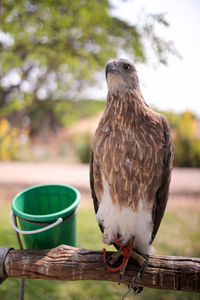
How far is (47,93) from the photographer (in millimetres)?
12641

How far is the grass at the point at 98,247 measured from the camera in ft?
7.40

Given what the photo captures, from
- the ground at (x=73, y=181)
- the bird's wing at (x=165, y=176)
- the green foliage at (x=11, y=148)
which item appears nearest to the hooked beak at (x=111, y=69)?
the bird's wing at (x=165, y=176)

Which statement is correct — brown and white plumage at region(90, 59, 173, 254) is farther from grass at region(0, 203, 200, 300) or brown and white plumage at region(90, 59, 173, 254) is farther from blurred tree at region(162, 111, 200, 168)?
blurred tree at region(162, 111, 200, 168)

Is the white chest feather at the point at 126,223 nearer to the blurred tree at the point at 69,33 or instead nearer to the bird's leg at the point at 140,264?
the bird's leg at the point at 140,264

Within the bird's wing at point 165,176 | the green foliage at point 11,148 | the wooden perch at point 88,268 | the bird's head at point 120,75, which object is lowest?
the green foliage at point 11,148

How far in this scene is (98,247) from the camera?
3.14 meters

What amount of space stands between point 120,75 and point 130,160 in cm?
55

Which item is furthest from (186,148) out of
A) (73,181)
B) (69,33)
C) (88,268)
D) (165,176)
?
(88,268)

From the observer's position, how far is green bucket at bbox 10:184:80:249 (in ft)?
4.88

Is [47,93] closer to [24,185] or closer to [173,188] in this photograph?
[24,185]

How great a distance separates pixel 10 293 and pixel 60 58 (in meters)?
5.37

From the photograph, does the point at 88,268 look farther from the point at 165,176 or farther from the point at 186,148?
the point at 186,148

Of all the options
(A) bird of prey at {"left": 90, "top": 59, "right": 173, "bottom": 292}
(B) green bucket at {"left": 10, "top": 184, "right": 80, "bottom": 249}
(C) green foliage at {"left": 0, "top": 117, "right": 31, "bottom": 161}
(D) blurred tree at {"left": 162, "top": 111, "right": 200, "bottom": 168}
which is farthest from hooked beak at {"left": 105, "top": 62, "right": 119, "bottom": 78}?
(C) green foliage at {"left": 0, "top": 117, "right": 31, "bottom": 161}

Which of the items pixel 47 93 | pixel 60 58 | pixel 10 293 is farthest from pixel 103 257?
pixel 47 93
